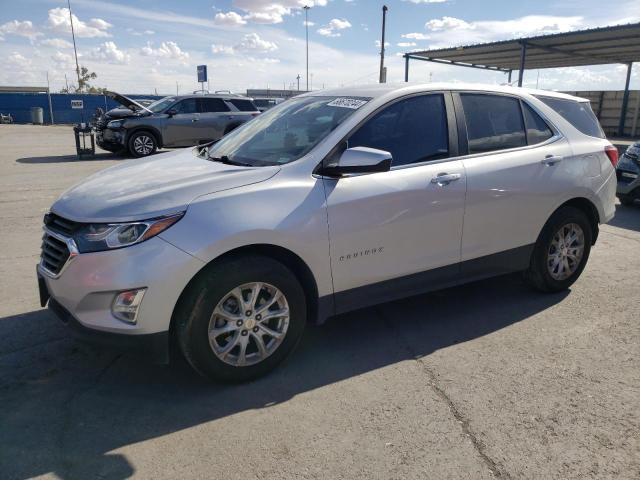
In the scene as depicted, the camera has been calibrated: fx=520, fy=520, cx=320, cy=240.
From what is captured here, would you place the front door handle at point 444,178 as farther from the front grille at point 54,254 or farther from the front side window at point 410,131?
the front grille at point 54,254

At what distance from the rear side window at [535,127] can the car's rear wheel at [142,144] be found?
39.7ft

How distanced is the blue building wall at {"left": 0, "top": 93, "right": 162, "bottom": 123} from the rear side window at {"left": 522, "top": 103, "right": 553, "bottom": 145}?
3916cm

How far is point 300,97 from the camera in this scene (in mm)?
4344

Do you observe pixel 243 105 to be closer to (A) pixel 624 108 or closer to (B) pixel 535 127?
(B) pixel 535 127

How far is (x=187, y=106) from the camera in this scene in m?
15.2

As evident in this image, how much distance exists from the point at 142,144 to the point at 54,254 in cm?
1241

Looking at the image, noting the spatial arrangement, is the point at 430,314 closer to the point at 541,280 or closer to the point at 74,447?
the point at 541,280

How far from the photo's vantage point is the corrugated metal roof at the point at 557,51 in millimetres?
19769

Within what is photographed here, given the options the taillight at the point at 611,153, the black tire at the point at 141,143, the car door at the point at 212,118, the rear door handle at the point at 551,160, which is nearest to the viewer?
the rear door handle at the point at 551,160

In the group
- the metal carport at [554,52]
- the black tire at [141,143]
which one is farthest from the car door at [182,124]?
the metal carport at [554,52]

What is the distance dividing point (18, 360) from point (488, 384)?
3.01m

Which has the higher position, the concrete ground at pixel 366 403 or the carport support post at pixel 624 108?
the carport support post at pixel 624 108

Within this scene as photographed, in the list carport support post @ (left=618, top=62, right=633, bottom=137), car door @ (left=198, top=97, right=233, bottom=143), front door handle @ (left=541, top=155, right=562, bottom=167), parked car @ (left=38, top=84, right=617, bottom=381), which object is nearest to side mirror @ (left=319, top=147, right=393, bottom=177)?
parked car @ (left=38, top=84, right=617, bottom=381)

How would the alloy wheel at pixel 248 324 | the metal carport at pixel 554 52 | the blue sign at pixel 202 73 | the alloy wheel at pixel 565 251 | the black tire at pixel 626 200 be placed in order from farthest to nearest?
the blue sign at pixel 202 73 → the metal carport at pixel 554 52 → the black tire at pixel 626 200 → the alloy wheel at pixel 565 251 → the alloy wheel at pixel 248 324
